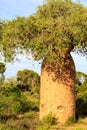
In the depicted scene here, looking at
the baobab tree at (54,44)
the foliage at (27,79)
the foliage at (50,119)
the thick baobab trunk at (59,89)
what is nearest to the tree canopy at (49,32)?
the baobab tree at (54,44)

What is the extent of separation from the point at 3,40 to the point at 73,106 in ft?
9.33

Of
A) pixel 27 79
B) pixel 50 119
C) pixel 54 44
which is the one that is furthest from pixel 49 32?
pixel 27 79

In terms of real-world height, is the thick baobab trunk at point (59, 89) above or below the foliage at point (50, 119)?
above

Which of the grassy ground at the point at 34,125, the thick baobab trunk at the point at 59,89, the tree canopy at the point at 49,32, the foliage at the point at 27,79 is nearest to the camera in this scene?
the grassy ground at the point at 34,125

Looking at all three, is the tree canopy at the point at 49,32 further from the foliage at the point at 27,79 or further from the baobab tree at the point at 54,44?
the foliage at the point at 27,79

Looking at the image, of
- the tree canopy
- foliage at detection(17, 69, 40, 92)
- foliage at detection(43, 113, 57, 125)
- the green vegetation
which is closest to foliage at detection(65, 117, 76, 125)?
the green vegetation

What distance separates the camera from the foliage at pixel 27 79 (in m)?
26.0

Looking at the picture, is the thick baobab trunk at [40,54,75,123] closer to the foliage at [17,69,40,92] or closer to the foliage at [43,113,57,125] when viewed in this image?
the foliage at [43,113,57,125]

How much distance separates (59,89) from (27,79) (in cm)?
1513

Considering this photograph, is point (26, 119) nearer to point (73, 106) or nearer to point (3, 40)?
point (73, 106)

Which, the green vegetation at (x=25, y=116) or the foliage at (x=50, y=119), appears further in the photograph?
the foliage at (x=50, y=119)

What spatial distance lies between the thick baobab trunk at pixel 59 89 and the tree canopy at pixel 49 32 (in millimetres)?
454

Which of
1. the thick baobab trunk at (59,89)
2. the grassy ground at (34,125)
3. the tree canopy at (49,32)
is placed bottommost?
the grassy ground at (34,125)

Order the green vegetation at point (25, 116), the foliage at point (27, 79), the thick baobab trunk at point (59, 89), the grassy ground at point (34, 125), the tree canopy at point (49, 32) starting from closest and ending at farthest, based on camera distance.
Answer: the grassy ground at point (34, 125)
the green vegetation at point (25, 116)
the tree canopy at point (49, 32)
the thick baobab trunk at point (59, 89)
the foliage at point (27, 79)
